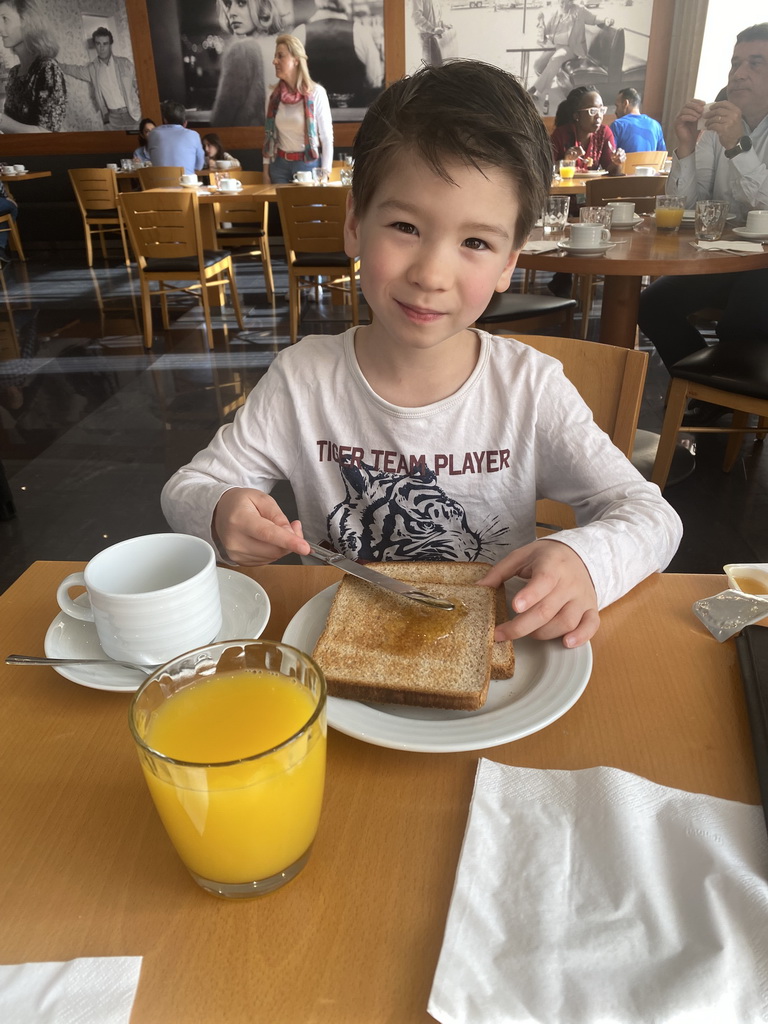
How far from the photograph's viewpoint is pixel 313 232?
441 cm

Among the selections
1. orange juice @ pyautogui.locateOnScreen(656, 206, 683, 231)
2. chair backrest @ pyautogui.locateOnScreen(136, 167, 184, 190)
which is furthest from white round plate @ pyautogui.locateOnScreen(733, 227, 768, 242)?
chair backrest @ pyautogui.locateOnScreen(136, 167, 184, 190)

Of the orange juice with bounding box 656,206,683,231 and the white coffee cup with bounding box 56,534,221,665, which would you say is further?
the orange juice with bounding box 656,206,683,231

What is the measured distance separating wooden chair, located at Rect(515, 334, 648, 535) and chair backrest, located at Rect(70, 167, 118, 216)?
6707 mm

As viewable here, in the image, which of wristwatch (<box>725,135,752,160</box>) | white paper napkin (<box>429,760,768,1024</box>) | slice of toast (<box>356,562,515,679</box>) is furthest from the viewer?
wristwatch (<box>725,135,752,160</box>)

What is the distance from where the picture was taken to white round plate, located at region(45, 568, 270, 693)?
65cm

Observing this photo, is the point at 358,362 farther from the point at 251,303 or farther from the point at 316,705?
the point at 251,303

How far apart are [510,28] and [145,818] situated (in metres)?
9.10

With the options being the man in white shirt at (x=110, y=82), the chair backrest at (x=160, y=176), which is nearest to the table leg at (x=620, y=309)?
the chair backrest at (x=160, y=176)

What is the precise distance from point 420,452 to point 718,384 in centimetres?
166

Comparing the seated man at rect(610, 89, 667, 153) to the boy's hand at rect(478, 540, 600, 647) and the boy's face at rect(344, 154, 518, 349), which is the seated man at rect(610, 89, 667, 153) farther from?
the boy's hand at rect(478, 540, 600, 647)

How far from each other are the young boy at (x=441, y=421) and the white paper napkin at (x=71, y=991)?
408 mm

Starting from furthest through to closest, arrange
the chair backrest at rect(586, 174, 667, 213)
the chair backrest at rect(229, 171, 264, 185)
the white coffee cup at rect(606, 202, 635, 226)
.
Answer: the chair backrest at rect(229, 171, 264, 185) → the chair backrest at rect(586, 174, 667, 213) → the white coffee cup at rect(606, 202, 635, 226)

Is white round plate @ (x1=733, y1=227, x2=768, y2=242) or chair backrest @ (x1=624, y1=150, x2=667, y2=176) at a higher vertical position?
chair backrest @ (x1=624, y1=150, x2=667, y2=176)

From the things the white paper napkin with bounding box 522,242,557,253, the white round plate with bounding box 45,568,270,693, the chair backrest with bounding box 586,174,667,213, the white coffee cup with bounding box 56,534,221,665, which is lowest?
the white round plate with bounding box 45,568,270,693
